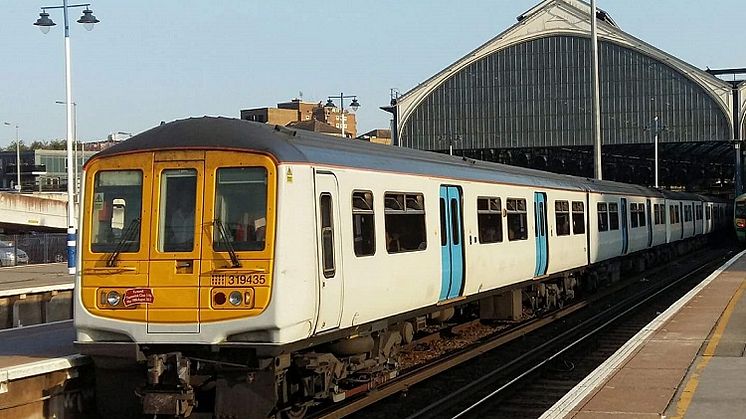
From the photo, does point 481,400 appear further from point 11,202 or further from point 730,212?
point 730,212

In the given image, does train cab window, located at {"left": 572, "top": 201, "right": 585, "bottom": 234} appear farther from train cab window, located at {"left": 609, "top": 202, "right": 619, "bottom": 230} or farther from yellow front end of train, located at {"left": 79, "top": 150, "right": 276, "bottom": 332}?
yellow front end of train, located at {"left": 79, "top": 150, "right": 276, "bottom": 332}

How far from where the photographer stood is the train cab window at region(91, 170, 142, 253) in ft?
31.7

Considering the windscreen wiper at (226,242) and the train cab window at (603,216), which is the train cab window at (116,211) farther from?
the train cab window at (603,216)

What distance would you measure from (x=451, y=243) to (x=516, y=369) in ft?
7.00

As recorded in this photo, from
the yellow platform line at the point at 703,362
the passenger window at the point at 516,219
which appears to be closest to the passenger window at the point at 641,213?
the yellow platform line at the point at 703,362

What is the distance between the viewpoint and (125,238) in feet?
31.7

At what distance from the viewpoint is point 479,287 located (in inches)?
603

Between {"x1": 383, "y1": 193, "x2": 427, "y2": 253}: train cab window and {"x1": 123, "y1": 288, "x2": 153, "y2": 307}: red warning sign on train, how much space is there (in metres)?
3.24

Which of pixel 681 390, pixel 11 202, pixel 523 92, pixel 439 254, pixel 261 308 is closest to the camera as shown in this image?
pixel 261 308

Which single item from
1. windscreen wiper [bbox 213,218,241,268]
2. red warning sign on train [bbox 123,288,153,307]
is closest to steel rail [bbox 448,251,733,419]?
windscreen wiper [bbox 213,218,241,268]

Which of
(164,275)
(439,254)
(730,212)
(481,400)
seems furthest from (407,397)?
(730,212)

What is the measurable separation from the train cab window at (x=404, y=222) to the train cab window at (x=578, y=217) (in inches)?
391

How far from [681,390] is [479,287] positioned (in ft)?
16.4

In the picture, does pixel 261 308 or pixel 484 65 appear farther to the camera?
pixel 484 65
